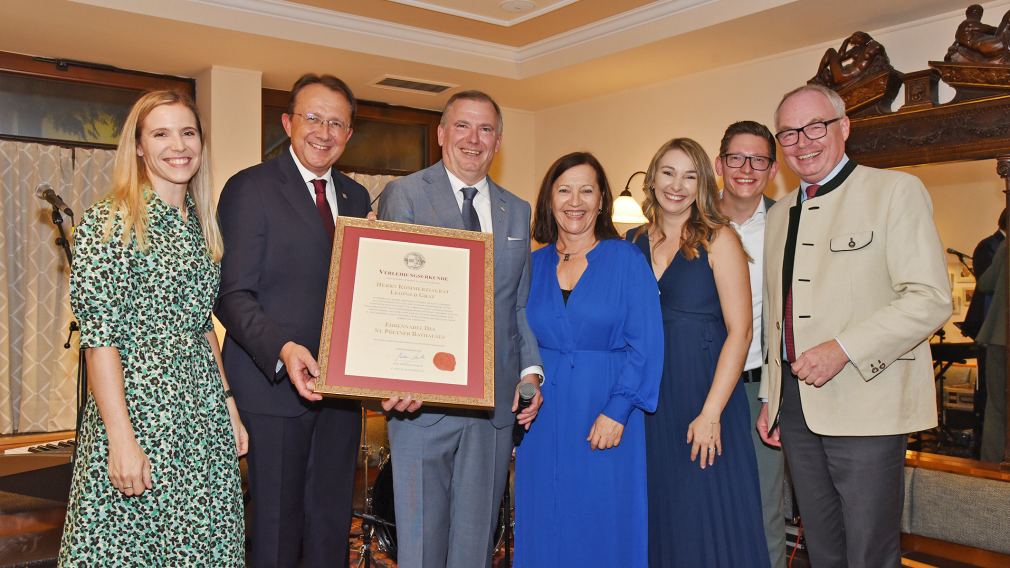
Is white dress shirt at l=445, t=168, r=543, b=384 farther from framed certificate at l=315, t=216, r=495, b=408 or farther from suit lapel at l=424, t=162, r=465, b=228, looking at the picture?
framed certificate at l=315, t=216, r=495, b=408

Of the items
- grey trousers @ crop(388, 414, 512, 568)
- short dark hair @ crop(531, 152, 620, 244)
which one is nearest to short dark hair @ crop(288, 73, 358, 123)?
short dark hair @ crop(531, 152, 620, 244)

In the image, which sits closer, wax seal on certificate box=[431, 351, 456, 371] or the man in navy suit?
wax seal on certificate box=[431, 351, 456, 371]

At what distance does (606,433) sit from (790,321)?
714mm

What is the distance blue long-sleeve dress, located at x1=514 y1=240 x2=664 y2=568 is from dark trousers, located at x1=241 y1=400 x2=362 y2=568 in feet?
2.05

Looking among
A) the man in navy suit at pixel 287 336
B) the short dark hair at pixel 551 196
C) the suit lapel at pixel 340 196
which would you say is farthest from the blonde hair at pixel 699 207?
the man in navy suit at pixel 287 336

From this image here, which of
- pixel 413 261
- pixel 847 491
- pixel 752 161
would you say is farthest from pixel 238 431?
pixel 752 161

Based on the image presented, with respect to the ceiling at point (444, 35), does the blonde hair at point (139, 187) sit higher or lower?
lower

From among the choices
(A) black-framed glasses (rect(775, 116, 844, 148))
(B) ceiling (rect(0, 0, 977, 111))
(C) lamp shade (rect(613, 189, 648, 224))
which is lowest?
(A) black-framed glasses (rect(775, 116, 844, 148))

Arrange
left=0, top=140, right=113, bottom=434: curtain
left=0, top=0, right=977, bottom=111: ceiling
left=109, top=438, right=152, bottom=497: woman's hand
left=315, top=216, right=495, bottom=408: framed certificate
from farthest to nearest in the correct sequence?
1. left=0, top=140, right=113, bottom=434: curtain
2. left=0, top=0, right=977, bottom=111: ceiling
3. left=315, top=216, right=495, bottom=408: framed certificate
4. left=109, top=438, right=152, bottom=497: woman's hand

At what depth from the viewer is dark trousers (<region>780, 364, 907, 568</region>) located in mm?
2492

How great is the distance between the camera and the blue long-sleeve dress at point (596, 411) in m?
2.76

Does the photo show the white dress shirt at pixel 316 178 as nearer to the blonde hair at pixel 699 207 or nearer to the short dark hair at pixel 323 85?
the short dark hair at pixel 323 85

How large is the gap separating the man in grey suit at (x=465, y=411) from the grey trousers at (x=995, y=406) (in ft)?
10.8

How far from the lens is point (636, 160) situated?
782cm
